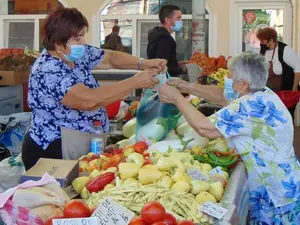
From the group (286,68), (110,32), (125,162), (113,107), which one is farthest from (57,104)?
(110,32)

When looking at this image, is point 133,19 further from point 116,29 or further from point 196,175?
point 196,175

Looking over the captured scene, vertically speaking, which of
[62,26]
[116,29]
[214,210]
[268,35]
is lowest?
[214,210]

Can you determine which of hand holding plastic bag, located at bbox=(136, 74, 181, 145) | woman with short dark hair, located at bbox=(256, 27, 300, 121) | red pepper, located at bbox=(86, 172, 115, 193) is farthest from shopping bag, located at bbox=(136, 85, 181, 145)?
woman with short dark hair, located at bbox=(256, 27, 300, 121)

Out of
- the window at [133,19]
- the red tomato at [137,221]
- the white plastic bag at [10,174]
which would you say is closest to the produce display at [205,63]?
the window at [133,19]

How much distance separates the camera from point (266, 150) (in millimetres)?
3365

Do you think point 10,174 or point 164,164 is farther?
point 10,174

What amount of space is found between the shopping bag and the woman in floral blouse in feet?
1.19

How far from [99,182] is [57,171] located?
0.25 m

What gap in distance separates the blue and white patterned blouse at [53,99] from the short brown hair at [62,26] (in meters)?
0.12

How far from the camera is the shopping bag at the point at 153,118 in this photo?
3955mm

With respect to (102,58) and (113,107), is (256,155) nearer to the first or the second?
(102,58)

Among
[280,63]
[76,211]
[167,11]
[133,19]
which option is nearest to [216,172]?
[76,211]

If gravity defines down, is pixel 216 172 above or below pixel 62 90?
below

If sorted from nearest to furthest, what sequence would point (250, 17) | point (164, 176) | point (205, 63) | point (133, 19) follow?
point (164, 176) < point (205, 63) < point (250, 17) < point (133, 19)
